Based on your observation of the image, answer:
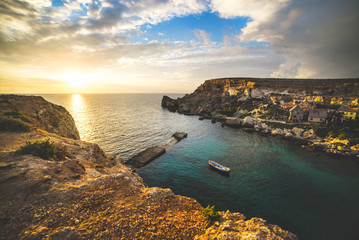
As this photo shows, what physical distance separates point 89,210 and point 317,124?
7013 centimetres

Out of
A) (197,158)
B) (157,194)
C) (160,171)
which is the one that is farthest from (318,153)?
(157,194)

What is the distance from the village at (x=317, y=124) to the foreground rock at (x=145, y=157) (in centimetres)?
4007

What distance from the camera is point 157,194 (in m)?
11.9

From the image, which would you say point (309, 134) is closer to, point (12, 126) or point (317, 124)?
point (317, 124)

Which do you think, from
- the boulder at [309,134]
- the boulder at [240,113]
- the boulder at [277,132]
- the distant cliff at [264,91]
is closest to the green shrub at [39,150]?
the boulder at [277,132]

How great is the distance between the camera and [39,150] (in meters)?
13.8

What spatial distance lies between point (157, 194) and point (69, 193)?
6.64m

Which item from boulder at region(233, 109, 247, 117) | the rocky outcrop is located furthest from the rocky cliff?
boulder at region(233, 109, 247, 117)

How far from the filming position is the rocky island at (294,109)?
136 ft

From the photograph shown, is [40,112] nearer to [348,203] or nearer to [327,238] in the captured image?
[327,238]

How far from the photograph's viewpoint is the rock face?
23902mm

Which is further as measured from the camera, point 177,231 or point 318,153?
point 318,153

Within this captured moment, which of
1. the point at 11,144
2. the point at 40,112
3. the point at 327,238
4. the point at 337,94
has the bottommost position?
the point at 327,238

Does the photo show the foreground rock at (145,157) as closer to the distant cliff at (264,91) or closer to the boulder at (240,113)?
the distant cliff at (264,91)
